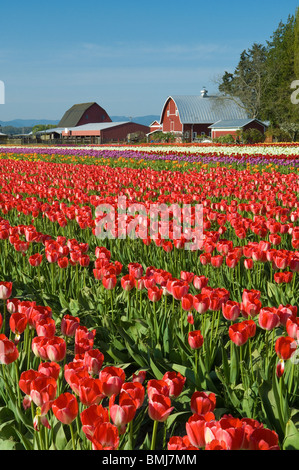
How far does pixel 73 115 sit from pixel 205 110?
1307 inches

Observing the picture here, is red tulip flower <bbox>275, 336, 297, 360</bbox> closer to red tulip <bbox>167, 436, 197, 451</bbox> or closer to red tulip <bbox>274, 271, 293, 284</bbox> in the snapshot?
red tulip <bbox>167, 436, 197, 451</bbox>

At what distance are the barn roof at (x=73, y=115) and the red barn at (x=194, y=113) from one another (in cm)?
2323

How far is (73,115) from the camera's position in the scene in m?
91.8

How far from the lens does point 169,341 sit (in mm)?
2881

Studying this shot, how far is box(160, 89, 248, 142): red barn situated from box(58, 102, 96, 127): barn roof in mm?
23227

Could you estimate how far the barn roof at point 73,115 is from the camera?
293 ft

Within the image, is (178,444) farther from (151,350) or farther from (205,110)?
(205,110)

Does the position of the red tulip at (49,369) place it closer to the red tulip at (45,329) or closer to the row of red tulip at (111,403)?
the row of red tulip at (111,403)

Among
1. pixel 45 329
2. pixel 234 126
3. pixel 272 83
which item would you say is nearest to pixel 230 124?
pixel 234 126

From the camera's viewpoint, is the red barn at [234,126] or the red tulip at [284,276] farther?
the red barn at [234,126]

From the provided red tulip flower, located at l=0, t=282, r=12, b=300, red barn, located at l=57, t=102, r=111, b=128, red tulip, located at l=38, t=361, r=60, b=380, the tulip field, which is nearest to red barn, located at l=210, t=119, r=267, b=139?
red barn, located at l=57, t=102, r=111, b=128

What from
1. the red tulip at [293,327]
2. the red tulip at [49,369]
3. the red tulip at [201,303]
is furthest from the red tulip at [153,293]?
the red tulip at [49,369]

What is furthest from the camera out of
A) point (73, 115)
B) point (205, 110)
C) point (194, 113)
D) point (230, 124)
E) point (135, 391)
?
point (73, 115)

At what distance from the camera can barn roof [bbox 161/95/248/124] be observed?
66562 millimetres
